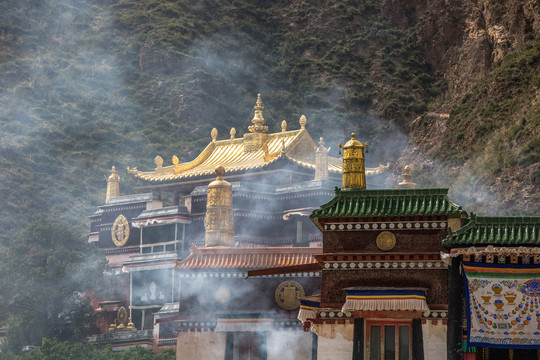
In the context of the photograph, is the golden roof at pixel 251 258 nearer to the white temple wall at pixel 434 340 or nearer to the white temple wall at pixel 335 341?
the white temple wall at pixel 335 341

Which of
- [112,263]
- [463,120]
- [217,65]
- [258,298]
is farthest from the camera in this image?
[217,65]

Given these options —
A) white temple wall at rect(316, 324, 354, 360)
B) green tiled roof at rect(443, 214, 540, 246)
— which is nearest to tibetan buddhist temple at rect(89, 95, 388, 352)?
white temple wall at rect(316, 324, 354, 360)

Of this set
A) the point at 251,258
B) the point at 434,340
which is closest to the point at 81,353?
the point at 251,258

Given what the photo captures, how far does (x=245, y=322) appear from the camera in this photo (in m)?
40.4

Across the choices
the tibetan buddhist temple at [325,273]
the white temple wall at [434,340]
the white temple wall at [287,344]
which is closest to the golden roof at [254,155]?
the tibetan buddhist temple at [325,273]

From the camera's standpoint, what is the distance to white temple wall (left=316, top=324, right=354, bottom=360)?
3416cm

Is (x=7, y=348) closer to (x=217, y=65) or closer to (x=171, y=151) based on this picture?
(x=171, y=151)

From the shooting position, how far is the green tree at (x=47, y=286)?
2254 inches

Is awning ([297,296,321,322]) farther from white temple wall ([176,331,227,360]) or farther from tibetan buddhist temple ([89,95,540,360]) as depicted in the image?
white temple wall ([176,331,227,360])

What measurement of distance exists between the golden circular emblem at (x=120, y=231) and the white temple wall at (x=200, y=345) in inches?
838

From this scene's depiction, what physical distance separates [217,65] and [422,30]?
14690 mm

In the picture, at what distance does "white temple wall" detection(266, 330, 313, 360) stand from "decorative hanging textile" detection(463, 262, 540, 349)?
8265mm

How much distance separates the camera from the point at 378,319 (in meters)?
34.2

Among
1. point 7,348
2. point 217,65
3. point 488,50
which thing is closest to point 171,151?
point 217,65
